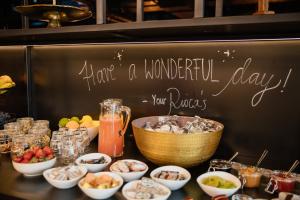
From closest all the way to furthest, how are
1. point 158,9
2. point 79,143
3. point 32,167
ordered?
point 32,167 < point 79,143 < point 158,9

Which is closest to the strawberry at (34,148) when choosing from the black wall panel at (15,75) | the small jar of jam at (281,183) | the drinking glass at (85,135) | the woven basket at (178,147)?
the drinking glass at (85,135)

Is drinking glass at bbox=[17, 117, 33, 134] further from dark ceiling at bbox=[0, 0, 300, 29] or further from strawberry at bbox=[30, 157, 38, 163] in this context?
dark ceiling at bbox=[0, 0, 300, 29]

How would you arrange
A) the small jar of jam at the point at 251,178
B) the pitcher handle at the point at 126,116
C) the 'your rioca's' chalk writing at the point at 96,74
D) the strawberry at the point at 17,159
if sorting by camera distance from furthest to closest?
the 'your rioca's' chalk writing at the point at 96,74 < the pitcher handle at the point at 126,116 < the strawberry at the point at 17,159 < the small jar of jam at the point at 251,178

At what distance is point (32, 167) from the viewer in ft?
4.03

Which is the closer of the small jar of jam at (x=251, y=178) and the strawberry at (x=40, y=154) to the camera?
the small jar of jam at (x=251, y=178)

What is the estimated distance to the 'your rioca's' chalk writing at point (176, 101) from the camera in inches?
62.9

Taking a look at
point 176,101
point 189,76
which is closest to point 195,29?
point 189,76

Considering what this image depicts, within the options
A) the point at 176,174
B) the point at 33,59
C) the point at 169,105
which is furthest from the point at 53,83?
the point at 176,174

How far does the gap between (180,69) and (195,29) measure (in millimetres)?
373

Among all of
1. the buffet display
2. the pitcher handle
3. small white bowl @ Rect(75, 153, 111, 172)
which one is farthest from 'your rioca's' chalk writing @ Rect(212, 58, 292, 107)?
small white bowl @ Rect(75, 153, 111, 172)

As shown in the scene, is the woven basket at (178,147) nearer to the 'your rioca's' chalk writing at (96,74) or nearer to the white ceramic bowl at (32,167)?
the white ceramic bowl at (32,167)

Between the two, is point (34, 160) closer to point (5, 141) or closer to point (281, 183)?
point (5, 141)

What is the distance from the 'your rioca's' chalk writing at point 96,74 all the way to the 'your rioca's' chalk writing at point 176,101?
33 cm

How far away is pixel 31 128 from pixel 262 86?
1317 millimetres
